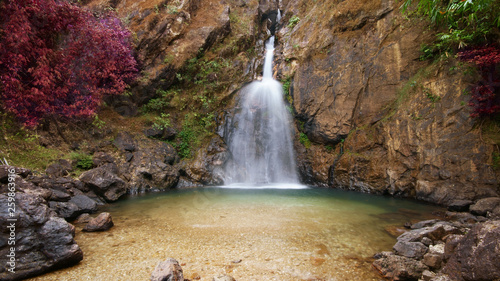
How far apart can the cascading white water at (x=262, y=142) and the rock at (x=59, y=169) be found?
699 cm

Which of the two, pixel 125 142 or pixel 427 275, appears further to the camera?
pixel 125 142

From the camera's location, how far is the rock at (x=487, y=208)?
571 cm

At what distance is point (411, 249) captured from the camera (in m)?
3.72

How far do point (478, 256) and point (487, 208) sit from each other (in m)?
5.03

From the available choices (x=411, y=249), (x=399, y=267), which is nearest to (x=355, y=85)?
(x=411, y=249)

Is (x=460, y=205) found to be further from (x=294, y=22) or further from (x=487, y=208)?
(x=294, y=22)

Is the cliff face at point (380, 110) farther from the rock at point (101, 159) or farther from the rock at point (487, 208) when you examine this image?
the rock at point (101, 159)

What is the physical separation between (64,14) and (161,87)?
548 centimetres

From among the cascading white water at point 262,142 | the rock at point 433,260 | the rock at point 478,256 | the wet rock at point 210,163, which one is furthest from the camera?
the cascading white water at point 262,142

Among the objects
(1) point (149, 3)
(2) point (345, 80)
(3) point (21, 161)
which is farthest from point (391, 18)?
(3) point (21, 161)

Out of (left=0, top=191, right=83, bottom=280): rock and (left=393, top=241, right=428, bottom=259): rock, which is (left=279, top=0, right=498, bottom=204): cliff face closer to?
(left=393, top=241, right=428, bottom=259): rock

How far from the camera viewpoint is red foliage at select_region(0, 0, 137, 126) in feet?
22.7

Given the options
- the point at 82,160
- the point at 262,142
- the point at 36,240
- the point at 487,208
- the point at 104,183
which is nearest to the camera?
the point at 36,240

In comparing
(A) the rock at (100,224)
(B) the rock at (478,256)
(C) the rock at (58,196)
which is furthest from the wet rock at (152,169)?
(B) the rock at (478,256)
